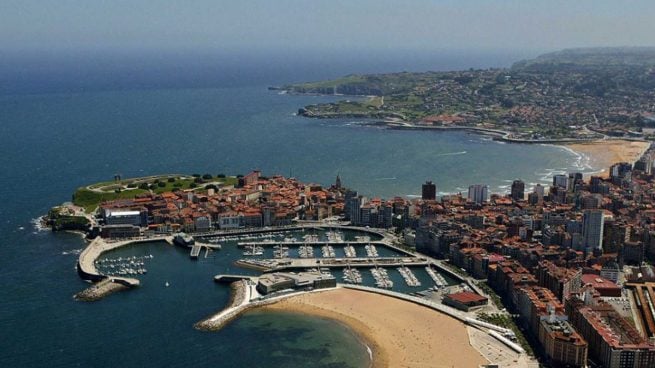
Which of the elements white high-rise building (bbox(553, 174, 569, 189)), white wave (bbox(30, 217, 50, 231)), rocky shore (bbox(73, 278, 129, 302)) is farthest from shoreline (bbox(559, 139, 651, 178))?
white wave (bbox(30, 217, 50, 231))

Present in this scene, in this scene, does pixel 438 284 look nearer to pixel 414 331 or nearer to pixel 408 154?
pixel 414 331

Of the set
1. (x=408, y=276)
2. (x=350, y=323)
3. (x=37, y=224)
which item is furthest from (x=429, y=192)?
(x=37, y=224)

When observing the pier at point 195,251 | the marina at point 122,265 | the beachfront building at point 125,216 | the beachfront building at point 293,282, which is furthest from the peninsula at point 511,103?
the marina at point 122,265

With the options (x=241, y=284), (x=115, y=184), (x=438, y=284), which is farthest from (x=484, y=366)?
(x=115, y=184)

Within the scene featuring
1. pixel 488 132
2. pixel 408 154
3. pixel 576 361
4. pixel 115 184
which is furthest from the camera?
pixel 488 132

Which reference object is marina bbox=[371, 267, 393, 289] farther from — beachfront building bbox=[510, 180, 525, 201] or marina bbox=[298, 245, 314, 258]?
beachfront building bbox=[510, 180, 525, 201]

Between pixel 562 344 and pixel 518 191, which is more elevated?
pixel 518 191

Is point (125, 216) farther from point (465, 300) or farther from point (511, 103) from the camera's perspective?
point (511, 103)
